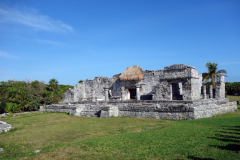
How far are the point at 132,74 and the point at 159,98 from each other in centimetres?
759

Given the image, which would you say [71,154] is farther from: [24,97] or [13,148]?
[24,97]

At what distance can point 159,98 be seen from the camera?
15234 mm

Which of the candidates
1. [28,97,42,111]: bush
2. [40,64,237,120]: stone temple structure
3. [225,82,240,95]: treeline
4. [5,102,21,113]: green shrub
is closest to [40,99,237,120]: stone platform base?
[40,64,237,120]: stone temple structure

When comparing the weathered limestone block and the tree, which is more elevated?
the tree

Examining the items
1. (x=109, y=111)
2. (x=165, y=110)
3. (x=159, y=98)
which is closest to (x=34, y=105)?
(x=109, y=111)

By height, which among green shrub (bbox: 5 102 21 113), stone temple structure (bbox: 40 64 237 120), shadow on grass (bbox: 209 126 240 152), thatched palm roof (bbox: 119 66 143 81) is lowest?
green shrub (bbox: 5 102 21 113)

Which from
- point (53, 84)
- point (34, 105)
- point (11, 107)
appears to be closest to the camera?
point (11, 107)

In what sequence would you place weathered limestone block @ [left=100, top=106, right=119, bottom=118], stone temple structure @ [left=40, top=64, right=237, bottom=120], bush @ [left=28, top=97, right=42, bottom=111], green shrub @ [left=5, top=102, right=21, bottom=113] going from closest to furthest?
stone temple structure @ [left=40, top=64, right=237, bottom=120], weathered limestone block @ [left=100, top=106, right=119, bottom=118], green shrub @ [left=5, top=102, right=21, bottom=113], bush @ [left=28, top=97, right=42, bottom=111]

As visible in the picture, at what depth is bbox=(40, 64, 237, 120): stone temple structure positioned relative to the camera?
10.8 meters

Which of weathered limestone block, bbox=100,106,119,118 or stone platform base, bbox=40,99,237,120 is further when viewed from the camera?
weathered limestone block, bbox=100,106,119,118

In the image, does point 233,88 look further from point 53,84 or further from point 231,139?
point 231,139

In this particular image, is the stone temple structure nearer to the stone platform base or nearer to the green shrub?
the stone platform base

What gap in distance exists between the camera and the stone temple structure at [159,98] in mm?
10773

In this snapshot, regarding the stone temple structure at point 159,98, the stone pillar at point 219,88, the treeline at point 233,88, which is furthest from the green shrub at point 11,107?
the treeline at point 233,88
